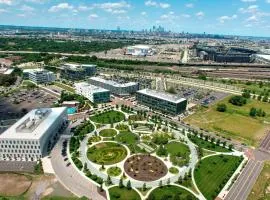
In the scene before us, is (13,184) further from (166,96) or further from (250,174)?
(166,96)

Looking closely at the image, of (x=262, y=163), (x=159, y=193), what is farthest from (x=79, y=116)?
(x=262, y=163)

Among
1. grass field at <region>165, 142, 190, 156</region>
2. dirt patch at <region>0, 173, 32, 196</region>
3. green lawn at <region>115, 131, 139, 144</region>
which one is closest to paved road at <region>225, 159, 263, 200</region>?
grass field at <region>165, 142, 190, 156</region>

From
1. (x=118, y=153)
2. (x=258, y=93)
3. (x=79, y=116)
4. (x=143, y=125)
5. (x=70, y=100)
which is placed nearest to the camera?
(x=118, y=153)

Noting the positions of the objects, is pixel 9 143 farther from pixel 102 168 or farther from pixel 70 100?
pixel 70 100

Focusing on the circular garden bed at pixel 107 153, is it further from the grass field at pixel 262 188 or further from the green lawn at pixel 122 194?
the grass field at pixel 262 188

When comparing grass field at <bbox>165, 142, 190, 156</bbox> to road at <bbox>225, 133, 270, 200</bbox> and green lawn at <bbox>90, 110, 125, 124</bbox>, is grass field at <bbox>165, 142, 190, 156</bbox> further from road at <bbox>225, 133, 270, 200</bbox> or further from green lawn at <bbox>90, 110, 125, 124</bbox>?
green lawn at <bbox>90, 110, 125, 124</bbox>
